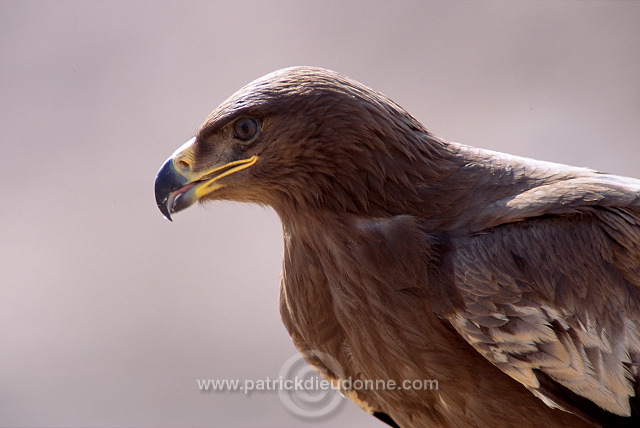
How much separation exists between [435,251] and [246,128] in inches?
32.7

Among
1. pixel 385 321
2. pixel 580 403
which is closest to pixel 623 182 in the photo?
pixel 580 403

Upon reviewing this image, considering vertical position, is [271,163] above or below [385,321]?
above

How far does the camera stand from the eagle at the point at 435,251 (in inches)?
112

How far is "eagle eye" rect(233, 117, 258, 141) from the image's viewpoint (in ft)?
10.0

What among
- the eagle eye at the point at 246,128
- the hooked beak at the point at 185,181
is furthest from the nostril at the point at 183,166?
the eagle eye at the point at 246,128

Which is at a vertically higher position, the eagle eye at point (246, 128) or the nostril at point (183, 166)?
the eagle eye at point (246, 128)

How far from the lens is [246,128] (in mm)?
3062

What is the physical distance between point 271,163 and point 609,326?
135 centimetres

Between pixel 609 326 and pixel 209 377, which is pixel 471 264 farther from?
pixel 209 377

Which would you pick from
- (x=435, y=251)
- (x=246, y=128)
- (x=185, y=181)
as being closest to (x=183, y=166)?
(x=185, y=181)

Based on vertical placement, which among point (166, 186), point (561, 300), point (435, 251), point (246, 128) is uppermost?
point (246, 128)

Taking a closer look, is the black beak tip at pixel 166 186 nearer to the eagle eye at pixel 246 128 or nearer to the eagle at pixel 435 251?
the eagle at pixel 435 251

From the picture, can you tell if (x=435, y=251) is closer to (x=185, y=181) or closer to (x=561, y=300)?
(x=561, y=300)

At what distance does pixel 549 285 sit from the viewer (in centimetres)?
283
